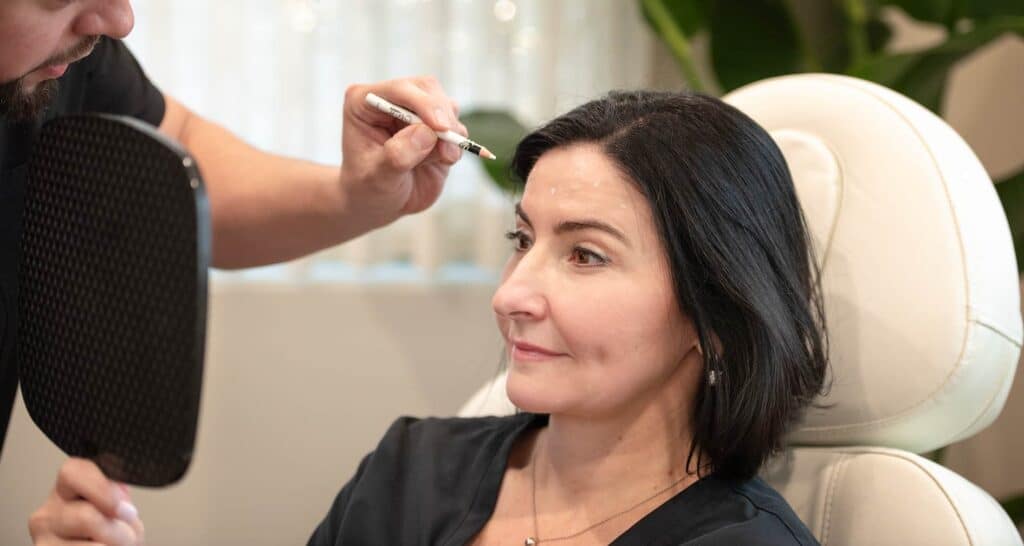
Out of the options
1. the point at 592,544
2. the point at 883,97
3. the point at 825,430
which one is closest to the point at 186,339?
the point at 592,544

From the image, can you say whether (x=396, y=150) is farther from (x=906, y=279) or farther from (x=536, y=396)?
(x=906, y=279)

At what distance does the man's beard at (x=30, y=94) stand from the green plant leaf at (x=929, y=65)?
133 centimetres

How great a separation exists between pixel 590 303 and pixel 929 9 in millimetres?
1253

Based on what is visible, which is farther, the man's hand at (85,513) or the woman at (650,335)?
the woman at (650,335)

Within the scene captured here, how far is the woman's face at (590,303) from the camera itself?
1.17 metres

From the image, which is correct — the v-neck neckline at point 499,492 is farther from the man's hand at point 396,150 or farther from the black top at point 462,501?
the man's hand at point 396,150

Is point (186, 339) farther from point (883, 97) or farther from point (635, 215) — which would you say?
point (883, 97)

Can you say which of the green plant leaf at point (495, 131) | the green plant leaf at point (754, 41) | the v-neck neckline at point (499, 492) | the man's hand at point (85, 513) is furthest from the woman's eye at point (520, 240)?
the green plant leaf at point (754, 41)

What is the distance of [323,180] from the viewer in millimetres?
1443

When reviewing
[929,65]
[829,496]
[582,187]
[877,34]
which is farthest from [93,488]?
[877,34]

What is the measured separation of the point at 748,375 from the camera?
120 cm

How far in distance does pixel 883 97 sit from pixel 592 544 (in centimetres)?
68

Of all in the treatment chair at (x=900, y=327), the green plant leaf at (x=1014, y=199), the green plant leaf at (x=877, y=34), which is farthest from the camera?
the green plant leaf at (x=877, y=34)

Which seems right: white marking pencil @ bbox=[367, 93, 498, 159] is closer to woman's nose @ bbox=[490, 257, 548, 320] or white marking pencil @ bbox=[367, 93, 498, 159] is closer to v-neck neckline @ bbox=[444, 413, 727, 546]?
woman's nose @ bbox=[490, 257, 548, 320]
